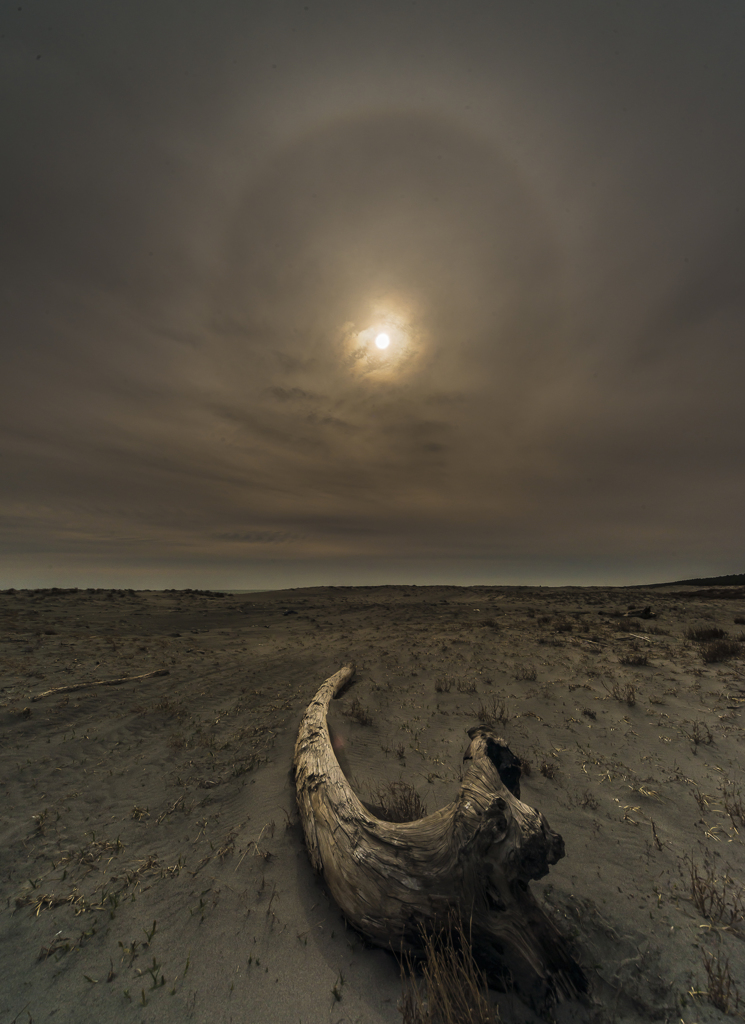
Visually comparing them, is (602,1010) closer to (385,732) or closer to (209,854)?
(209,854)

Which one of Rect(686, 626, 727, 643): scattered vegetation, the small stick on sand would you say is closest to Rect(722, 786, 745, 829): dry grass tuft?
Rect(686, 626, 727, 643): scattered vegetation

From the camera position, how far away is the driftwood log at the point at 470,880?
301 centimetres

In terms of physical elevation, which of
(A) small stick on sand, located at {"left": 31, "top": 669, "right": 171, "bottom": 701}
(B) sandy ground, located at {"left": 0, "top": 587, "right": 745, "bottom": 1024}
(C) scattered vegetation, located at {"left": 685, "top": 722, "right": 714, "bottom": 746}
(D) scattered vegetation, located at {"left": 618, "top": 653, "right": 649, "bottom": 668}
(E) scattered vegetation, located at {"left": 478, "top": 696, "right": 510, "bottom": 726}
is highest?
(D) scattered vegetation, located at {"left": 618, "top": 653, "right": 649, "bottom": 668}

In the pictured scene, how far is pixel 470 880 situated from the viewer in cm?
326

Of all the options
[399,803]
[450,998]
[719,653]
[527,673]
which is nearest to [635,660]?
[719,653]

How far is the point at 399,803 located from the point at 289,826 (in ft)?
4.80

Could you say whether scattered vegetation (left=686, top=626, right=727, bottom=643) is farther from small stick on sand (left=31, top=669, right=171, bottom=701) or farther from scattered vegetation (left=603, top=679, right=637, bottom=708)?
small stick on sand (left=31, top=669, right=171, bottom=701)

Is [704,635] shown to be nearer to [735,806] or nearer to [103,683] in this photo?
[735,806]

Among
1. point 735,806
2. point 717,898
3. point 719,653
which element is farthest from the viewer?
point 719,653

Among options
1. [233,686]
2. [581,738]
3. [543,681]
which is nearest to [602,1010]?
[581,738]

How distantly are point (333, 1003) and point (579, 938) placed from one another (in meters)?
2.15

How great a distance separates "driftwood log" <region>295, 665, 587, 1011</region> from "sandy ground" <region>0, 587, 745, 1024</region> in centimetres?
23

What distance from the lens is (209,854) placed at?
14.8ft

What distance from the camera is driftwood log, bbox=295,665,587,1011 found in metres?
3.01
